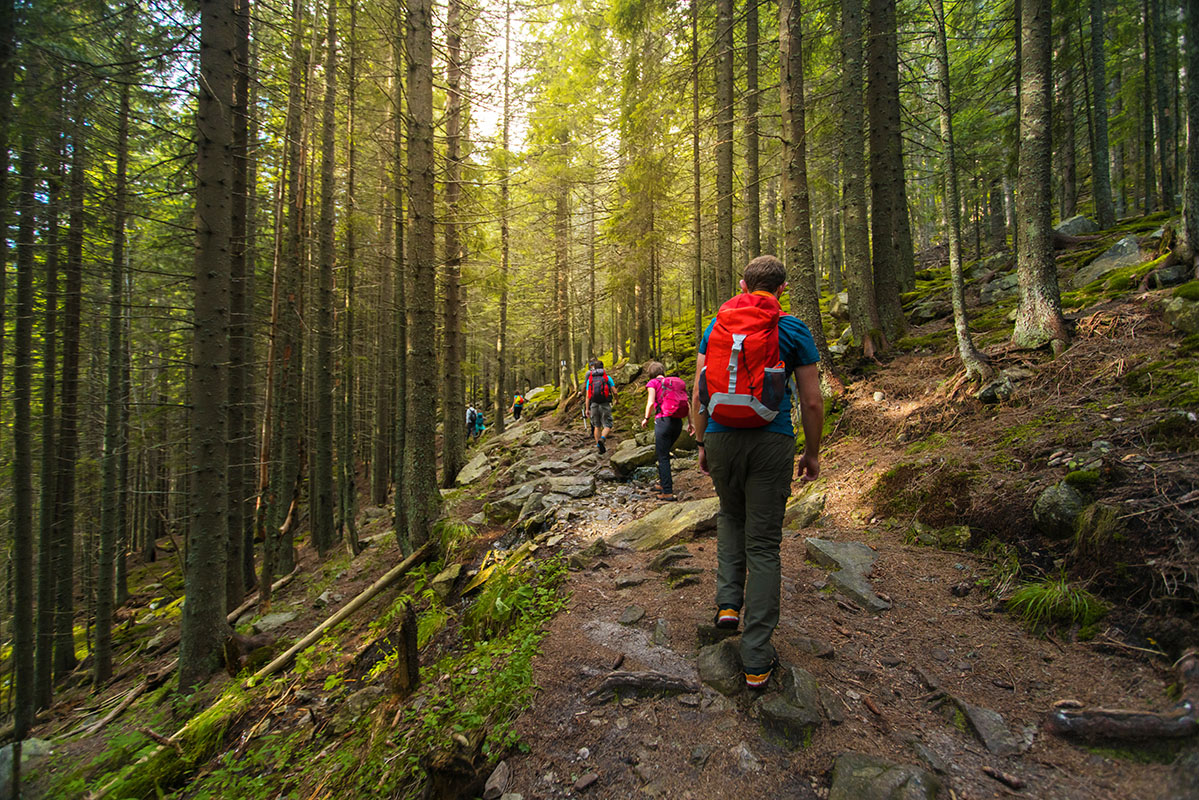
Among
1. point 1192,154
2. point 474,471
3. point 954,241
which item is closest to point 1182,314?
point 1192,154

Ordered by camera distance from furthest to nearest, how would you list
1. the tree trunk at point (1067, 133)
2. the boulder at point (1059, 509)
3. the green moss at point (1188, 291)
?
the tree trunk at point (1067, 133) < the green moss at point (1188, 291) < the boulder at point (1059, 509)

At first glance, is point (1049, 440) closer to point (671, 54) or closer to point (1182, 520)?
point (1182, 520)

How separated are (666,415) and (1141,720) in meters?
5.69

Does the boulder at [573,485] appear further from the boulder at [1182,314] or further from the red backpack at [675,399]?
the boulder at [1182,314]

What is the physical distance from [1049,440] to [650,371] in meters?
4.87

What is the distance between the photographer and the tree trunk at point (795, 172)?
6957 mm

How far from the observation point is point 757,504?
2.92 m

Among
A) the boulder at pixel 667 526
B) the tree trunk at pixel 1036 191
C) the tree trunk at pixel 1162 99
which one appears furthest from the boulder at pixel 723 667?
the tree trunk at pixel 1162 99

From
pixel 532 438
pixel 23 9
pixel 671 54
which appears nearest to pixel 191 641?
pixel 23 9

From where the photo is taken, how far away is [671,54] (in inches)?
494

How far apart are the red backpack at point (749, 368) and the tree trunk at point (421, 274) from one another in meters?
4.77

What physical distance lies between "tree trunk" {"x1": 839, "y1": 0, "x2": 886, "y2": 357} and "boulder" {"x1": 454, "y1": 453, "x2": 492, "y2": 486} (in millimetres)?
8896

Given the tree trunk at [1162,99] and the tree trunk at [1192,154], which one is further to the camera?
the tree trunk at [1162,99]

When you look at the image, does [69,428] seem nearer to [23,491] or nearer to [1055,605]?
[23,491]
